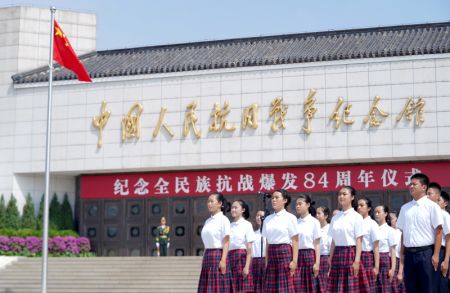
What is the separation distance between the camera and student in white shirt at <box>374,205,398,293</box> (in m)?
11.2

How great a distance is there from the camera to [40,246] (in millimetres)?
21547

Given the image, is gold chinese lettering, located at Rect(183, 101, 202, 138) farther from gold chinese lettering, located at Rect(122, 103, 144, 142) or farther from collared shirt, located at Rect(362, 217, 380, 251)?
collared shirt, located at Rect(362, 217, 380, 251)

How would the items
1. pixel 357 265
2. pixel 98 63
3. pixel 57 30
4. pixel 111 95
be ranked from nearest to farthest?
pixel 357 265 < pixel 57 30 < pixel 111 95 < pixel 98 63

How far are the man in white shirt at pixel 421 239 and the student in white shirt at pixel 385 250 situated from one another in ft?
10.4

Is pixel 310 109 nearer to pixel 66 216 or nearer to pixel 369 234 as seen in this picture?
pixel 66 216

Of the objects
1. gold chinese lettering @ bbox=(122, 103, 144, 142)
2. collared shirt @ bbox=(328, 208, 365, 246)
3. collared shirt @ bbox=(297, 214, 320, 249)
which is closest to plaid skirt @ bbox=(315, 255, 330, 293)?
collared shirt @ bbox=(297, 214, 320, 249)

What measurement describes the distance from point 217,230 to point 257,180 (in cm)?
1172

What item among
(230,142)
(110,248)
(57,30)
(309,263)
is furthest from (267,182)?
(309,263)

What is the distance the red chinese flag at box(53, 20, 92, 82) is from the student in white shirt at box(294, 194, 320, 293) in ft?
24.2

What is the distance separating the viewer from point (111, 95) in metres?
22.0

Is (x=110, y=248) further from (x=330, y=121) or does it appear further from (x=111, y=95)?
(x=330, y=121)

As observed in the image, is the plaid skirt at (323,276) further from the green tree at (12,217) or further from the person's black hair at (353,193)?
the green tree at (12,217)

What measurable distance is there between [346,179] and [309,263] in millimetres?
10955

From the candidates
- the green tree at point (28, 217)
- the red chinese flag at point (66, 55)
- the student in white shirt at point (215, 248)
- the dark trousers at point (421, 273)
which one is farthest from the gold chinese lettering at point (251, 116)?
the dark trousers at point (421, 273)
